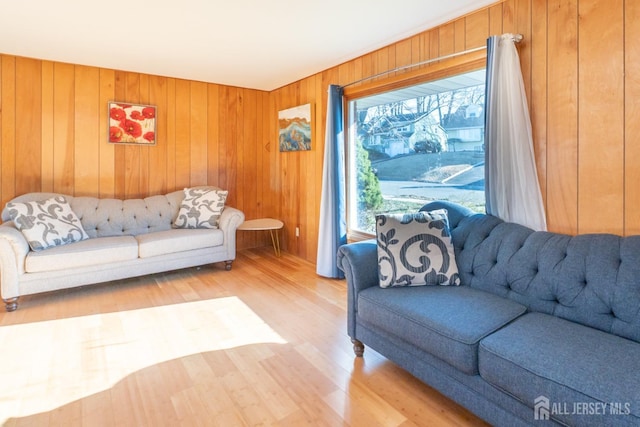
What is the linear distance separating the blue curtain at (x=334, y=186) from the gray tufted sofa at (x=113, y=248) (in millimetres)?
1073

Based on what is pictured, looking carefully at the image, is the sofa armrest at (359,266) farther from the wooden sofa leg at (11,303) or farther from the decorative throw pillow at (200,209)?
the wooden sofa leg at (11,303)

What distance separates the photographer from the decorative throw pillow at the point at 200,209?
397 centimetres

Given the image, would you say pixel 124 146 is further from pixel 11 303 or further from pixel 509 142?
pixel 509 142

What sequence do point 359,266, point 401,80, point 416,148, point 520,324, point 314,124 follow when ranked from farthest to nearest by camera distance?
point 314,124
point 416,148
point 401,80
point 359,266
point 520,324

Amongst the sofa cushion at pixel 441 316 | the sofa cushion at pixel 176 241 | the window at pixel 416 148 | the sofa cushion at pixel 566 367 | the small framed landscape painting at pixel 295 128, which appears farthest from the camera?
the small framed landscape painting at pixel 295 128

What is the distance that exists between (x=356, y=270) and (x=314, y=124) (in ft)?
8.40

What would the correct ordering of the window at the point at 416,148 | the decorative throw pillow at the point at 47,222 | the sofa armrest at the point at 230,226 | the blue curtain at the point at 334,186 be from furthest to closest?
the sofa armrest at the point at 230,226, the blue curtain at the point at 334,186, the decorative throw pillow at the point at 47,222, the window at the point at 416,148

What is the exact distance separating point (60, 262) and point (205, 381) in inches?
79.2

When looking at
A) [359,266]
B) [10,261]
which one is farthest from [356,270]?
[10,261]

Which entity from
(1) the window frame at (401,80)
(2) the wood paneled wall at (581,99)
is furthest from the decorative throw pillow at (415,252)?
(1) the window frame at (401,80)

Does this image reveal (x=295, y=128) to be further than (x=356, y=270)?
Yes

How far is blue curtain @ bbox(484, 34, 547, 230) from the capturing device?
2.19 meters

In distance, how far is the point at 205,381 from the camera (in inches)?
77.2

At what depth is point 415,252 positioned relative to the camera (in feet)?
7.05
